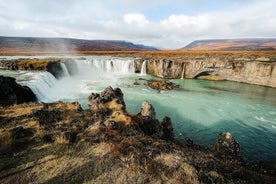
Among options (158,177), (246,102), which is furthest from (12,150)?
(246,102)

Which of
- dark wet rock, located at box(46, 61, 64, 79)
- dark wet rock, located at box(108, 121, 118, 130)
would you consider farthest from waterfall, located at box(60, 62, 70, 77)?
dark wet rock, located at box(108, 121, 118, 130)

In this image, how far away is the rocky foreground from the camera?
781 cm

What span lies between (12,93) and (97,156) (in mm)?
16244

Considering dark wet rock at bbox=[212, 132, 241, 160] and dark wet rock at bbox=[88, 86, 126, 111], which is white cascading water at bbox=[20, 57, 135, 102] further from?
dark wet rock at bbox=[212, 132, 241, 160]

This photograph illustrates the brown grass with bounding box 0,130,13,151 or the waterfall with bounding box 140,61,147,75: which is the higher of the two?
the brown grass with bounding box 0,130,13,151

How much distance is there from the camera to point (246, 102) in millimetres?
29641

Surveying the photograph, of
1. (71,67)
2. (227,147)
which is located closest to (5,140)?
(227,147)

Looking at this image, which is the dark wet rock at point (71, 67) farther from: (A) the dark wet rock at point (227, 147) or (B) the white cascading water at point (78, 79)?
Result: (A) the dark wet rock at point (227, 147)

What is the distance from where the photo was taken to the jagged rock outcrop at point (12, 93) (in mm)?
19008

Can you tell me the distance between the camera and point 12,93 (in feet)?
66.0

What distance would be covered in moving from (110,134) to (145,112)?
6.69m

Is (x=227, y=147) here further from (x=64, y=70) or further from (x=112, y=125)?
(x=64, y=70)

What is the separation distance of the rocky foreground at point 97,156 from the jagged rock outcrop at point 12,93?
255 inches

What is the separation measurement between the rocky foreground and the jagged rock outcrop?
255 inches
